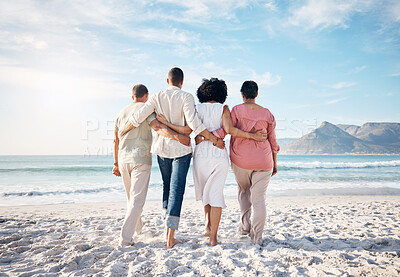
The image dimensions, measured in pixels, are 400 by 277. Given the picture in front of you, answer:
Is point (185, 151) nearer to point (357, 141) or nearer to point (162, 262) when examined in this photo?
point (162, 262)

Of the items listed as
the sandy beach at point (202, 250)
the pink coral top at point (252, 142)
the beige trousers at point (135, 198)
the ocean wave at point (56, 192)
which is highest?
the pink coral top at point (252, 142)

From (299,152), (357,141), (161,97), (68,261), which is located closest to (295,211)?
(161,97)

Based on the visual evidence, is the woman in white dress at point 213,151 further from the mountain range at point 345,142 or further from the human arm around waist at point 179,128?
the mountain range at point 345,142

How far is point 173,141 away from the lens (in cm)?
277

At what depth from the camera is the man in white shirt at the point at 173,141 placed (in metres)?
2.76

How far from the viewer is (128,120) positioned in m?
3.01

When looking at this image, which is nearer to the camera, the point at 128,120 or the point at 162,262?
the point at 162,262

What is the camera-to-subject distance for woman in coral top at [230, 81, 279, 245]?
9.39 feet

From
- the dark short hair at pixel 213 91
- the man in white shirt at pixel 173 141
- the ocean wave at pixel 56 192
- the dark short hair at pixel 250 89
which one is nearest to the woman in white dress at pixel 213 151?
the dark short hair at pixel 213 91

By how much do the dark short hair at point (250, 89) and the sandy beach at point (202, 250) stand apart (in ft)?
5.61

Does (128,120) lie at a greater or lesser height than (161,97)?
lesser

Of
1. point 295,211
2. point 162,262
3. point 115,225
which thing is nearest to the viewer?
point 162,262

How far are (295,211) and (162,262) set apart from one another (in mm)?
3642

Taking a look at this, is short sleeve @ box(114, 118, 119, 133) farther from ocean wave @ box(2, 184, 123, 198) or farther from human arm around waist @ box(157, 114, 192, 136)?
ocean wave @ box(2, 184, 123, 198)
